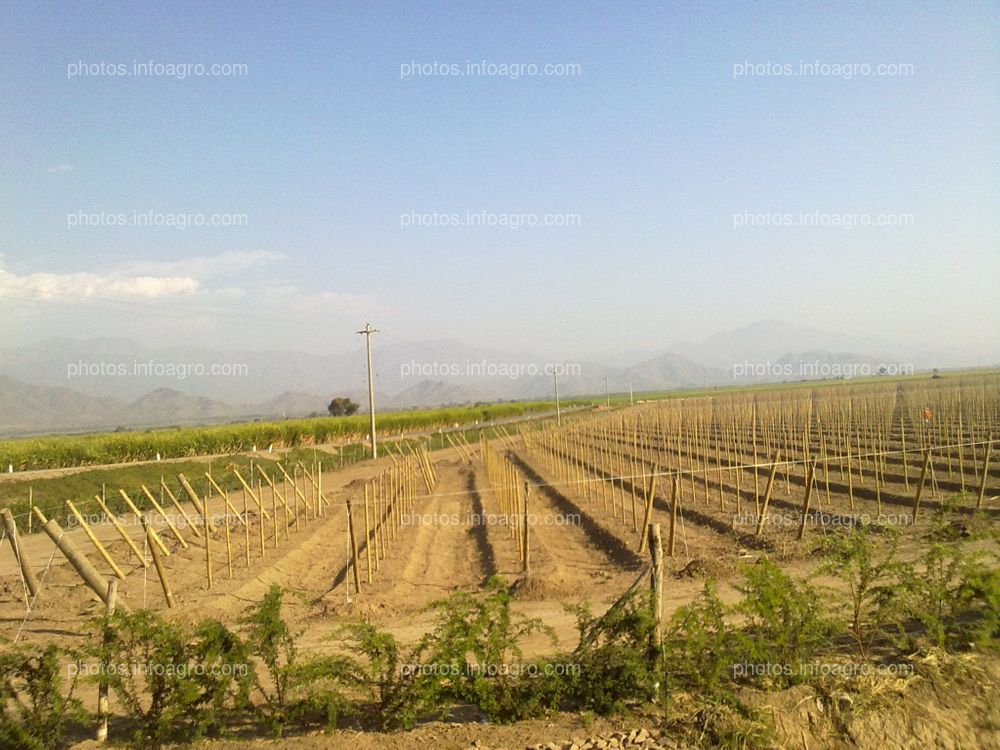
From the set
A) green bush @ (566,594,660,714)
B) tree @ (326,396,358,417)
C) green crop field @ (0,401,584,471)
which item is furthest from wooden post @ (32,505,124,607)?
tree @ (326,396,358,417)

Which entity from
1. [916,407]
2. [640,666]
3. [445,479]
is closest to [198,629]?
[640,666]

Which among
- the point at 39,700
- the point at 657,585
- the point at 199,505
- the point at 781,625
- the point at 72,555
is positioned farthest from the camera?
the point at 199,505

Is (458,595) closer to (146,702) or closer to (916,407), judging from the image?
(146,702)

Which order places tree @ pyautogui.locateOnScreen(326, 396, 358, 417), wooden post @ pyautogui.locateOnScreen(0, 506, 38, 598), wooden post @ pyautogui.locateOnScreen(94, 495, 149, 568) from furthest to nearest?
tree @ pyautogui.locateOnScreen(326, 396, 358, 417) < wooden post @ pyautogui.locateOnScreen(94, 495, 149, 568) < wooden post @ pyautogui.locateOnScreen(0, 506, 38, 598)

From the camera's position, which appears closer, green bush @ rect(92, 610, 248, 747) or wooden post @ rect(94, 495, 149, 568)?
green bush @ rect(92, 610, 248, 747)

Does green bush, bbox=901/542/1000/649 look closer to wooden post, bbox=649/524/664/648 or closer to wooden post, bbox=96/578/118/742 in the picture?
wooden post, bbox=649/524/664/648

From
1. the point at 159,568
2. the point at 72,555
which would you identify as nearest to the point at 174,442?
the point at 159,568

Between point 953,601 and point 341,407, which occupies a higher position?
point 341,407

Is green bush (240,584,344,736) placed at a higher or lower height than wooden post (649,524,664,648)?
lower

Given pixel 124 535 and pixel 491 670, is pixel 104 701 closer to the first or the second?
pixel 491 670

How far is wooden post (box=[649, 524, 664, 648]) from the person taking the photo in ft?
16.5

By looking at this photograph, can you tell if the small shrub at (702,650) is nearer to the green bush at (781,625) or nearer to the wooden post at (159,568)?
the green bush at (781,625)

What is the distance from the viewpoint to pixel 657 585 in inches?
206

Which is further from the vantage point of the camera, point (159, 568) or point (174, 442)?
point (174, 442)
